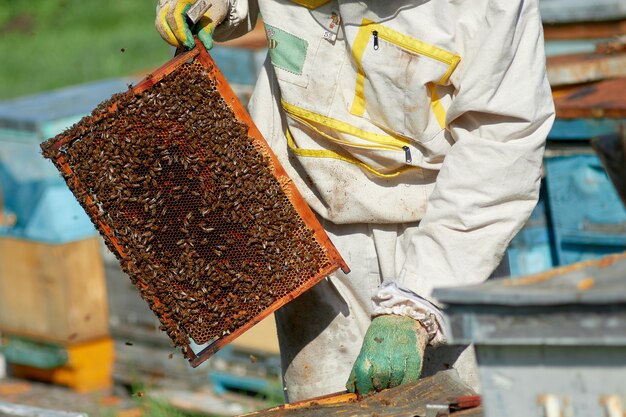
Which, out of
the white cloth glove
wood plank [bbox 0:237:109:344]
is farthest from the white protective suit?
wood plank [bbox 0:237:109:344]

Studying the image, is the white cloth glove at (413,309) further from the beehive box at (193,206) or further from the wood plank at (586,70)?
the wood plank at (586,70)

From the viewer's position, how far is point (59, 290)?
680 cm

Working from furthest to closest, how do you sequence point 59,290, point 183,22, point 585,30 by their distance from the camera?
1. point 59,290
2. point 585,30
3. point 183,22

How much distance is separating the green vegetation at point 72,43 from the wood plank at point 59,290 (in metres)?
6.92

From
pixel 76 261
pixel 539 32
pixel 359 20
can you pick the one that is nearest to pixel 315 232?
pixel 359 20

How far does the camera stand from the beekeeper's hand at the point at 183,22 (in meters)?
3.13

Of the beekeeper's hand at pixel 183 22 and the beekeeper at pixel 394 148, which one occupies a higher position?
the beekeeper's hand at pixel 183 22

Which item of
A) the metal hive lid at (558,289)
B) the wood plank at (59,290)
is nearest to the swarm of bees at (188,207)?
the metal hive lid at (558,289)

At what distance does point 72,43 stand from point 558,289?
17.3 metres

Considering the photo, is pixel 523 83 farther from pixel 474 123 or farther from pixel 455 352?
pixel 455 352

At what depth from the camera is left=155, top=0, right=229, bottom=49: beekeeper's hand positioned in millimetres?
3135

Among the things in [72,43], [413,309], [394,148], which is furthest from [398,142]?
[72,43]

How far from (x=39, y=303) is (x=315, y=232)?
435 centimetres

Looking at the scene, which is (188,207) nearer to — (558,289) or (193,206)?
(193,206)
